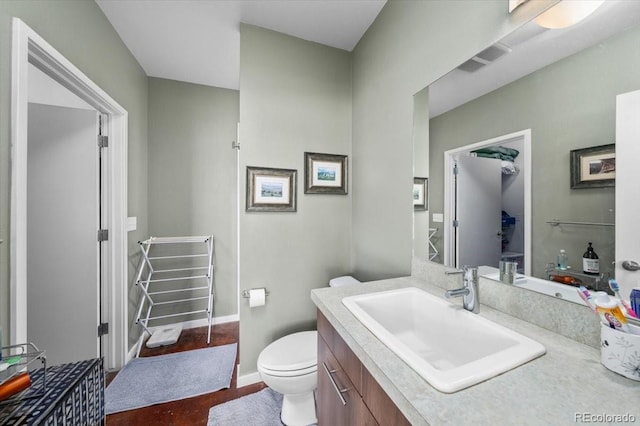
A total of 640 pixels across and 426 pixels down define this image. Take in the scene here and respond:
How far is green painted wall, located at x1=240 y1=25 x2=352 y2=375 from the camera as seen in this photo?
1781mm

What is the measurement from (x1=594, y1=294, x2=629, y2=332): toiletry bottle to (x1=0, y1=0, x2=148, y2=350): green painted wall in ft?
6.69

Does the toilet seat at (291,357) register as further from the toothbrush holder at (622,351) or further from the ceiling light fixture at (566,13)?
the ceiling light fixture at (566,13)

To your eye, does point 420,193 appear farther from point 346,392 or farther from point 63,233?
point 63,233

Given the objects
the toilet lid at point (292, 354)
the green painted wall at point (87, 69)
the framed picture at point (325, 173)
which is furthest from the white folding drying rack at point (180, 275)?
the framed picture at point (325, 173)

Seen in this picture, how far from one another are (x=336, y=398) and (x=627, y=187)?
3.75 ft

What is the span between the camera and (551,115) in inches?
31.7

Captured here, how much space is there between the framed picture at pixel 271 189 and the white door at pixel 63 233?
1255mm

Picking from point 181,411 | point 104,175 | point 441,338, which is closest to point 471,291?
point 441,338

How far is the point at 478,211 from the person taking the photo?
1114 millimetres

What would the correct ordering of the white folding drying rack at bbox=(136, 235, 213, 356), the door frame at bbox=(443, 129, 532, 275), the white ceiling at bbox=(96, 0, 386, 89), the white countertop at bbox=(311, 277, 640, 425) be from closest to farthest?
the white countertop at bbox=(311, 277, 640, 425) → the door frame at bbox=(443, 129, 532, 275) → the white ceiling at bbox=(96, 0, 386, 89) → the white folding drying rack at bbox=(136, 235, 213, 356)

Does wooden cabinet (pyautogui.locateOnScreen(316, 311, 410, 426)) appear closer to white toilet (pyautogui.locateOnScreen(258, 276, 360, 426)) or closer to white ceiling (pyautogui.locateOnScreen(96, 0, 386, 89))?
white toilet (pyautogui.locateOnScreen(258, 276, 360, 426))

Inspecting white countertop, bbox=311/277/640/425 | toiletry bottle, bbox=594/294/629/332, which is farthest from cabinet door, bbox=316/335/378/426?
toiletry bottle, bbox=594/294/629/332

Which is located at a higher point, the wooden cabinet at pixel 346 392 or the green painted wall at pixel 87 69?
the green painted wall at pixel 87 69

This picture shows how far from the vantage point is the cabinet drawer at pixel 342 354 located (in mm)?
748
